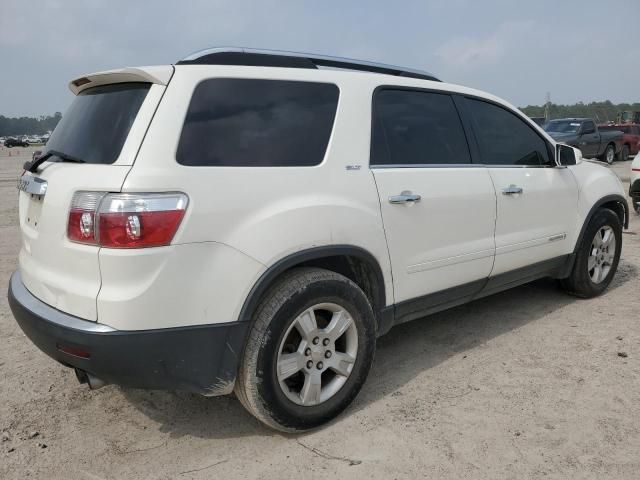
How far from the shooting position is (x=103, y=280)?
2234mm

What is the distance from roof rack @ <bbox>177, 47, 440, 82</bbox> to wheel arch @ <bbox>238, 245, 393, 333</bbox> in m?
1.00

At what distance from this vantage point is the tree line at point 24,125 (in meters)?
140

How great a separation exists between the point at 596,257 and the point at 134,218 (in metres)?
4.17

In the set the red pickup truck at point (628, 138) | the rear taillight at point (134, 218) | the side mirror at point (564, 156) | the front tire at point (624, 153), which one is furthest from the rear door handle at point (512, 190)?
the front tire at point (624, 153)

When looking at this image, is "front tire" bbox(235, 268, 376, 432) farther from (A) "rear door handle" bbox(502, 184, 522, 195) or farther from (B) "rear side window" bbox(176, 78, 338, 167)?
(A) "rear door handle" bbox(502, 184, 522, 195)

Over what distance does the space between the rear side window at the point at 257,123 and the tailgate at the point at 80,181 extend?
21cm

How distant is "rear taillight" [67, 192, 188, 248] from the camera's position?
218 centimetres

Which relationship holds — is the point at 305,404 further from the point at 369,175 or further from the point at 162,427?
the point at 369,175

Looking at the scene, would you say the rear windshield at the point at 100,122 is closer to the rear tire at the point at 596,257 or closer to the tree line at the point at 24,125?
the rear tire at the point at 596,257

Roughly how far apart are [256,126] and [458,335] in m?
2.36

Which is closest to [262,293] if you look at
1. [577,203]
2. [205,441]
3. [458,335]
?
[205,441]

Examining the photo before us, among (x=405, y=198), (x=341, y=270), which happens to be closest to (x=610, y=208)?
(x=405, y=198)

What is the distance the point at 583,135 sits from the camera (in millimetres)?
18312

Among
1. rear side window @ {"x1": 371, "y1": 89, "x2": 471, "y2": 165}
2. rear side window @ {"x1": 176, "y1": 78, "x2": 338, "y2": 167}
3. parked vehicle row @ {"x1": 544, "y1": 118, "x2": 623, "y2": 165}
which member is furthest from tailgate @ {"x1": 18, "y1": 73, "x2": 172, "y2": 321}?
parked vehicle row @ {"x1": 544, "y1": 118, "x2": 623, "y2": 165}
